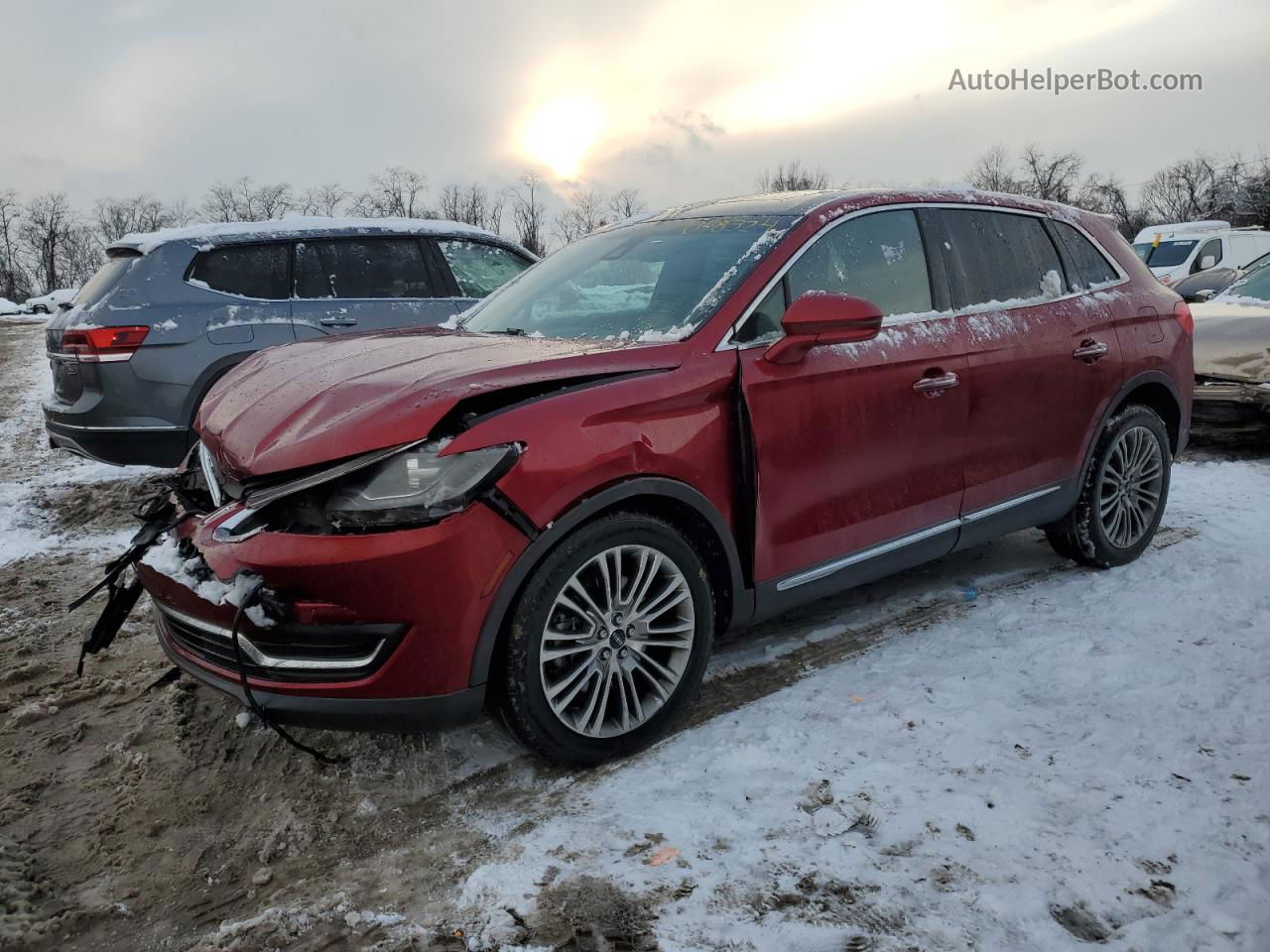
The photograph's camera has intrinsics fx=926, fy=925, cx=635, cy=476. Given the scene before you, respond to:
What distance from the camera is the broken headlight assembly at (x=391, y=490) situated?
8.02ft

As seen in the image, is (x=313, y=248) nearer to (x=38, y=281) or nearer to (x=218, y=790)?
(x=218, y=790)

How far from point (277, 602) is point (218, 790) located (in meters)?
0.83

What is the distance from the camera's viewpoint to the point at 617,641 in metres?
2.85

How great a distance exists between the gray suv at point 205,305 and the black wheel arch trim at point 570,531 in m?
3.87

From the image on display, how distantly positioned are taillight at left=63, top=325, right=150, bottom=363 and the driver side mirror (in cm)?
432

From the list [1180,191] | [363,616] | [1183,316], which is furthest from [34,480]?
[1180,191]

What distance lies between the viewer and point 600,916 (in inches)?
88.0

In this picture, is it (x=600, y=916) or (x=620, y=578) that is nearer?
(x=600, y=916)

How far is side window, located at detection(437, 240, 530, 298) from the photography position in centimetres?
700

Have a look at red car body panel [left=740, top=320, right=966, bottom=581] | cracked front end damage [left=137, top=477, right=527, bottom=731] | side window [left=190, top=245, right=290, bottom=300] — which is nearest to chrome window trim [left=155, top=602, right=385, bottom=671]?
cracked front end damage [left=137, top=477, right=527, bottom=731]

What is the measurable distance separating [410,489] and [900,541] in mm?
2056

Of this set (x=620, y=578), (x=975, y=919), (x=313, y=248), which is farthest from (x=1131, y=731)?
(x=313, y=248)

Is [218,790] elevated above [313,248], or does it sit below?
below

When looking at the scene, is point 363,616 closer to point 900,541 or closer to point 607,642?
point 607,642
